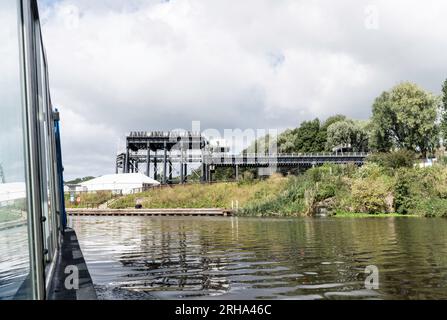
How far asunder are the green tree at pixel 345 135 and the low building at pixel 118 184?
32.4 meters

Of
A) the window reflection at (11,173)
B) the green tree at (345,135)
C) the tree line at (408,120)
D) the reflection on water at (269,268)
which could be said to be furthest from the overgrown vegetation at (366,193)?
the green tree at (345,135)

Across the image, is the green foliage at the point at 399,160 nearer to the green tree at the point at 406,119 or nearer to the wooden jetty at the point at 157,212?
the wooden jetty at the point at 157,212

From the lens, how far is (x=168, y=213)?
3891cm

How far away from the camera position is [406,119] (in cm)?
5388

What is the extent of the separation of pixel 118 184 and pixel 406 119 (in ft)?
116

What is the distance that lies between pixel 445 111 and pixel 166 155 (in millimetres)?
35022

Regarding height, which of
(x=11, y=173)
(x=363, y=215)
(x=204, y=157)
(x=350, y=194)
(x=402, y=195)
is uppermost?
(x=204, y=157)

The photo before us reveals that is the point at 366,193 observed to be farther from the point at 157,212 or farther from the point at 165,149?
the point at 165,149

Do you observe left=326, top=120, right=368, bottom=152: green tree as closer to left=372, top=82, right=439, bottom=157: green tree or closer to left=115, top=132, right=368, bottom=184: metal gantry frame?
left=115, top=132, right=368, bottom=184: metal gantry frame

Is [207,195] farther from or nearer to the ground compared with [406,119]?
nearer to the ground

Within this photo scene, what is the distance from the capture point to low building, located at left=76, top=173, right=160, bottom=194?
159 feet

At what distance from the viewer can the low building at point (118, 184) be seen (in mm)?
48594

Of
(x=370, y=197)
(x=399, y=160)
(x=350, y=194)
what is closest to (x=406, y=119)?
(x=399, y=160)

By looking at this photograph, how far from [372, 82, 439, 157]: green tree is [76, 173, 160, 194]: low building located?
29.0m
